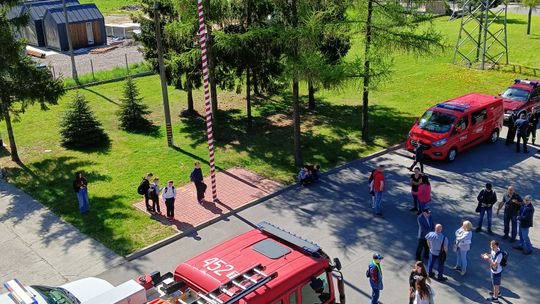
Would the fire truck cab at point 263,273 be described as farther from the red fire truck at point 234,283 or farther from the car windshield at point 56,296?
the car windshield at point 56,296

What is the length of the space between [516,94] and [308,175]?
495 inches

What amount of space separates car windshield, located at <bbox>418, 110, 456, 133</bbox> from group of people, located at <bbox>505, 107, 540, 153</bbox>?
263 centimetres

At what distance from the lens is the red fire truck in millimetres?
8594

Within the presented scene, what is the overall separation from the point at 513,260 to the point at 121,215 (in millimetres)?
11231

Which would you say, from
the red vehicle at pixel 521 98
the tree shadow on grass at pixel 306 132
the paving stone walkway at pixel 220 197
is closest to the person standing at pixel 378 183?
the paving stone walkway at pixel 220 197

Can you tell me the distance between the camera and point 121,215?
16891 millimetres

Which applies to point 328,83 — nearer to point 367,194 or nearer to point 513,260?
point 367,194

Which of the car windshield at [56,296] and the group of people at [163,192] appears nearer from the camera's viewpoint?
the car windshield at [56,296]

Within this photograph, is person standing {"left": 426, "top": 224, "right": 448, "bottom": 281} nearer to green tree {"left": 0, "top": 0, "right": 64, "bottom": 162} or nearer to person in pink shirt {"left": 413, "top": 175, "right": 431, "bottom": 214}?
person in pink shirt {"left": 413, "top": 175, "right": 431, "bottom": 214}

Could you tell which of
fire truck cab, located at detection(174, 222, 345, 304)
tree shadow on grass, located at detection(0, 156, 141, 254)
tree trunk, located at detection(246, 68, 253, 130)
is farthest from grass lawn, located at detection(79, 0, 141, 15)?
fire truck cab, located at detection(174, 222, 345, 304)

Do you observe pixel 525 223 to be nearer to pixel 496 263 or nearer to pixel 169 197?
pixel 496 263

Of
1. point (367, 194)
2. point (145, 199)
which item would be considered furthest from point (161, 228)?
point (367, 194)

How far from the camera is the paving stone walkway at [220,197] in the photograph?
16594 millimetres

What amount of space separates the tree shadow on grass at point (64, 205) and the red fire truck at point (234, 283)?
5.64 metres
